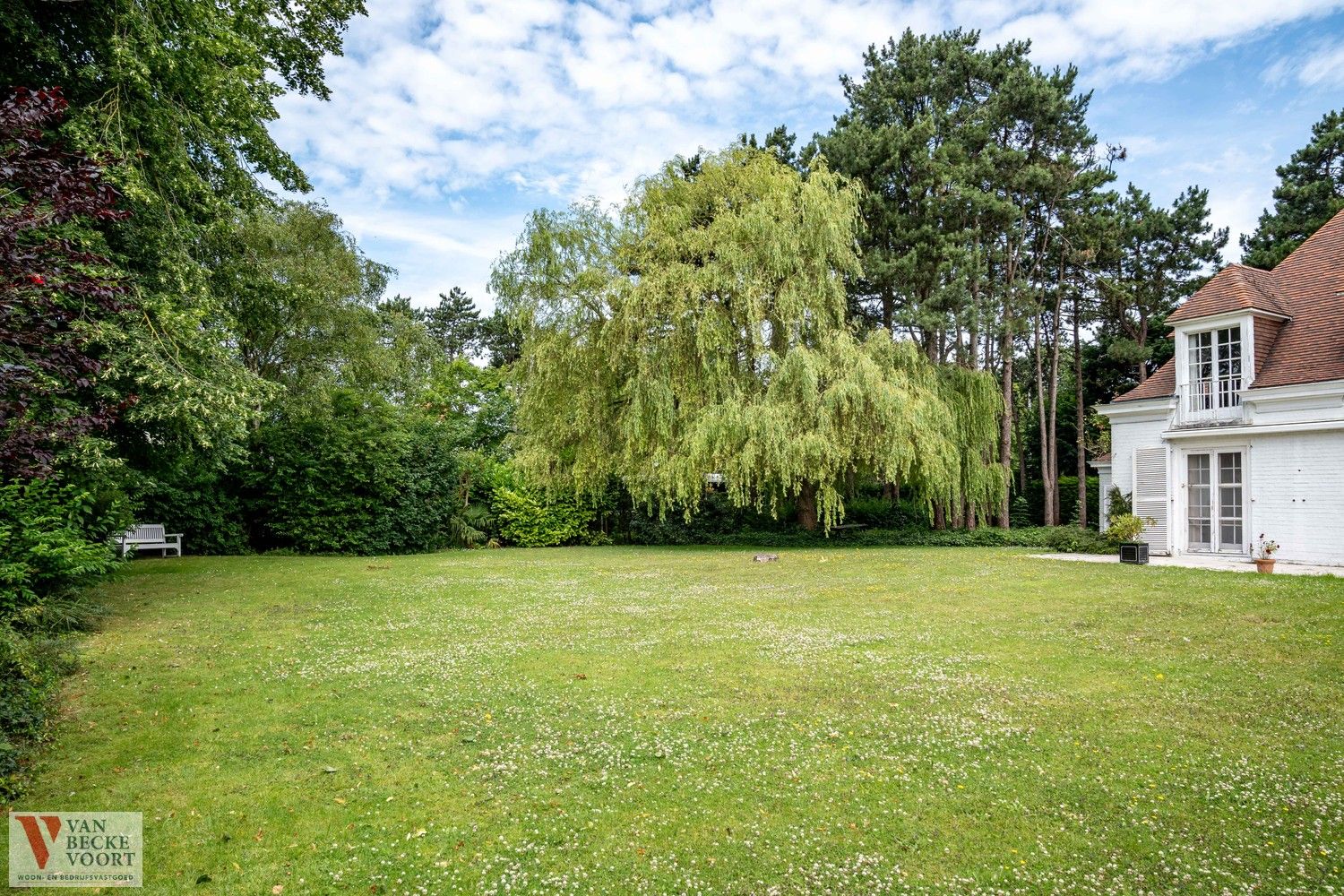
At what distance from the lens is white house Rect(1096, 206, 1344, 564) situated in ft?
47.6

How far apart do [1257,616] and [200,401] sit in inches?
578

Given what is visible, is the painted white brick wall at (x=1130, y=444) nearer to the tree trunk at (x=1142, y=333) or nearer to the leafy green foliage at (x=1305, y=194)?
the tree trunk at (x=1142, y=333)

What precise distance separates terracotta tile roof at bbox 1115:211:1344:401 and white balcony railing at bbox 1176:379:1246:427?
15.6 inches

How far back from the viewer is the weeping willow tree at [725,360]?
1802 centimetres

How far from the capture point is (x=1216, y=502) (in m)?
16.2

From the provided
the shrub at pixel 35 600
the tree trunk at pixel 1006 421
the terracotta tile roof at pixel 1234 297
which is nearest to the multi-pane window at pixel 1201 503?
the terracotta tile roof at pixel 1234 297

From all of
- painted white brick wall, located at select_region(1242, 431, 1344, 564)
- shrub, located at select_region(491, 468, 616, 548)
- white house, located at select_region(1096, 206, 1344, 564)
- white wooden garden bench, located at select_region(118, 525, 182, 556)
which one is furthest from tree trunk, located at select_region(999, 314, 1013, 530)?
white wooden garden bench, located at select_region(118, 525, 182, 556)

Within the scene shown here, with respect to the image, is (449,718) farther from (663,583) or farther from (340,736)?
(663,583)

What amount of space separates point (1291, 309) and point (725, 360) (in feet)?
45.3

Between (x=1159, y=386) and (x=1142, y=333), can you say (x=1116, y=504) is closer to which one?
(x=1159, y=386)

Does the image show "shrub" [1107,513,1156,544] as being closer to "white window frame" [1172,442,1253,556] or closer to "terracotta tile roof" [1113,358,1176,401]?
"white window frame" [1172,442,1253,556]

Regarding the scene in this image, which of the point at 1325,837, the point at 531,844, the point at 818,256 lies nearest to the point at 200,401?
the point at 531,844

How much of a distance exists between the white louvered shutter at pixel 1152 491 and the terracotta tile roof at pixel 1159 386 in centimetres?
138

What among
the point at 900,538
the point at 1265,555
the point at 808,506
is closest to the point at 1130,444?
the point at 1265,555
